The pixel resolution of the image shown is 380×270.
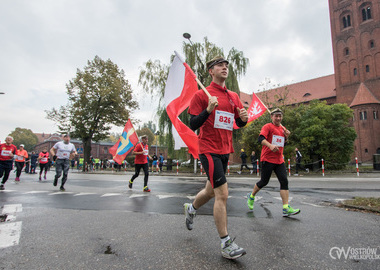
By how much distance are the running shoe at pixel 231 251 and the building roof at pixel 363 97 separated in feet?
151

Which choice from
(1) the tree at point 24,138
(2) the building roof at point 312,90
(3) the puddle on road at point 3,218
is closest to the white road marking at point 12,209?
(3) the puddle on road at point 3,218

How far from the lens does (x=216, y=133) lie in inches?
120

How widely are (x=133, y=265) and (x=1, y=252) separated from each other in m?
1.48

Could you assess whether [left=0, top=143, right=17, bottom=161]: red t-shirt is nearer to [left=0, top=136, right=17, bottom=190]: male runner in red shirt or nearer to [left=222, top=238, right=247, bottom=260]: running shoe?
[left=0, top=136, right=17, bottom=190]: male runner in red shirt

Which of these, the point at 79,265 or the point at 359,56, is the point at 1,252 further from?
the point at 359,56

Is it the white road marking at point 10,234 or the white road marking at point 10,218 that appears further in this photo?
the white road marking at point 10,218

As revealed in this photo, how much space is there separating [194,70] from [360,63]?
35334mm

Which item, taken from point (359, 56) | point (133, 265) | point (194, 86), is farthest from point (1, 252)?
point (359, 56)

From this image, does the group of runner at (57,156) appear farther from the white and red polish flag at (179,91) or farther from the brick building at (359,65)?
the brick building at (359,65)

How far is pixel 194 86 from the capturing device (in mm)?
4766

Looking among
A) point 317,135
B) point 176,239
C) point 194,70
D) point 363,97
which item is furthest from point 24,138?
point 176,239

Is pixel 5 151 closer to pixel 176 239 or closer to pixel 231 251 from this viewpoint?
pixel 176 239

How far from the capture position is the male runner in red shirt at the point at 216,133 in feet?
9.05

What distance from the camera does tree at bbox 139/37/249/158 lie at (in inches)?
859
